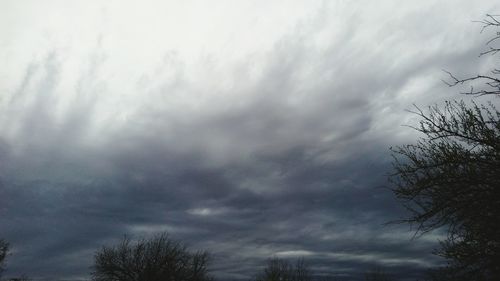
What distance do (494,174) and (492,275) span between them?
9.64 feet

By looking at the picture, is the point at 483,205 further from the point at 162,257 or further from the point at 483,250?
the point at 162,257

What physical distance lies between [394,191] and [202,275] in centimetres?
4004

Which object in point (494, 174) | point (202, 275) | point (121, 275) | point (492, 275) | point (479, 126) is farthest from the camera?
point (202, 275)

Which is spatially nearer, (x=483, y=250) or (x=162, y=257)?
(x=483, y=250)

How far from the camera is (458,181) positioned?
300 inches

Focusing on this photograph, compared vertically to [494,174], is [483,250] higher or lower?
lower

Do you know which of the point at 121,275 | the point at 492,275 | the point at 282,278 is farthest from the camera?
the point at 282,278

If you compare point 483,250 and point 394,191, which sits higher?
point 394,191

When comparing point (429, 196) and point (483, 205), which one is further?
point (429, 196)

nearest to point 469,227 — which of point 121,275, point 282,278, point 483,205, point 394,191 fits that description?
point 483,205

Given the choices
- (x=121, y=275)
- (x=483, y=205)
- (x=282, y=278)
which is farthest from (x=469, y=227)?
(x=282, y=278)

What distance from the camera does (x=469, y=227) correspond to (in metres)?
8.41

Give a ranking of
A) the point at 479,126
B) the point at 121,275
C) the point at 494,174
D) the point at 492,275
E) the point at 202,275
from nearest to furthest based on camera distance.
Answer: the point at 494,174 < the point at 479,126 < the point at 492,275 < the point at 121,275 < the point at 202,275

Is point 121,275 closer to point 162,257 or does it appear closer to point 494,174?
point 162,257
